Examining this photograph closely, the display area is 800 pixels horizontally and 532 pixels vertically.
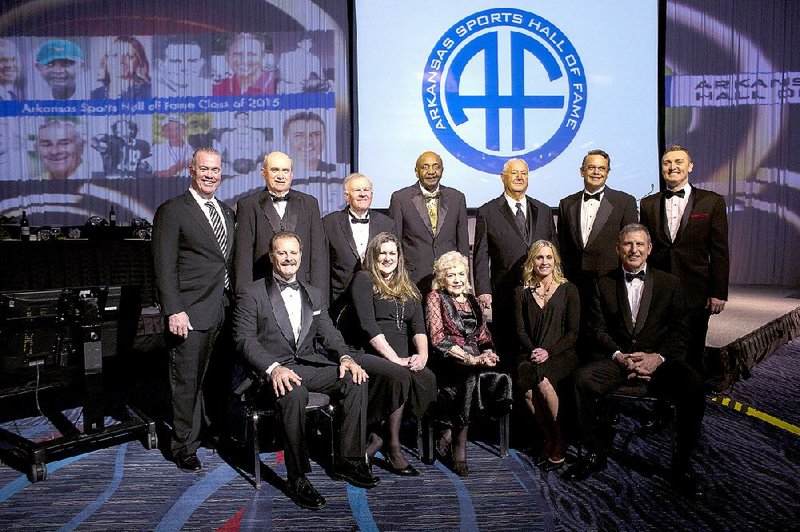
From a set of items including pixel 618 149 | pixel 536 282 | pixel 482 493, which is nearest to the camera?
pixel 482 493

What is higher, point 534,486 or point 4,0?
point 4,0

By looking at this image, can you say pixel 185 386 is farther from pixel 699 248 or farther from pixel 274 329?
pixel 699 248

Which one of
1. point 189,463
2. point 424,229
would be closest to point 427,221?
point 424,229

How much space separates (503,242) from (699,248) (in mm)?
1154

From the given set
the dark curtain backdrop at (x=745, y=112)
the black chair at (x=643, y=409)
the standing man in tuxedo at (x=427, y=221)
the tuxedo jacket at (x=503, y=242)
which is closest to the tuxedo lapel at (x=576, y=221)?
the tuxedo jacket at (x=503, y=242)

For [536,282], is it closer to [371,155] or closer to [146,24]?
[371,155]

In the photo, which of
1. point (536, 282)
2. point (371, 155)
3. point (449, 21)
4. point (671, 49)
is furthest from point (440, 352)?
point (671, 49)

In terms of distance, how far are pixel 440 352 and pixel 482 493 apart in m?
0.78

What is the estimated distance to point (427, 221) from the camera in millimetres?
3803

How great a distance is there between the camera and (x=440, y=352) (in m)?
3.23

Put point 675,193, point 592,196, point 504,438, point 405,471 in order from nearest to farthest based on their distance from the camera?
point 405,471 → point 504,438 → point 675,193 → point 592,196

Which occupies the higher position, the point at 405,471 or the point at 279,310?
the point at 279,310

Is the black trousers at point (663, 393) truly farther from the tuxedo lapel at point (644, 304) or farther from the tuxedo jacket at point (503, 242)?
the tuxedo jacket at point (503, 242)

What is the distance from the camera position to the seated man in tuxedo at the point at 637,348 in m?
2.84
